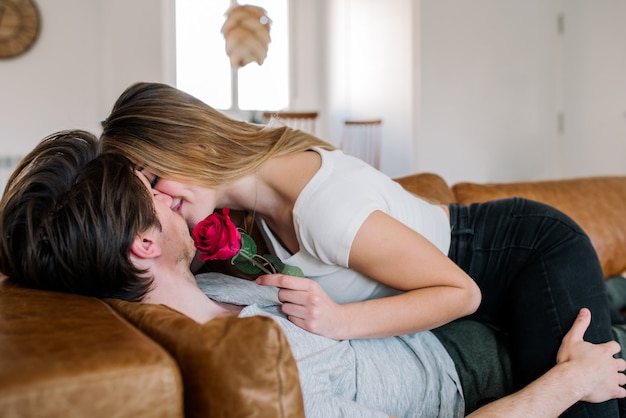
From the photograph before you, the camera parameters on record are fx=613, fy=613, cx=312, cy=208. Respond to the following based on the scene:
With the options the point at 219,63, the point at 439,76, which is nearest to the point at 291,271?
the point at 439,76

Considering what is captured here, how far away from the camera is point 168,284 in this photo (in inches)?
43.6

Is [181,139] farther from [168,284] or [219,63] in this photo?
[219,63]

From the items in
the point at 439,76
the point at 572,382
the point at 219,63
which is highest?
the point at 219,63

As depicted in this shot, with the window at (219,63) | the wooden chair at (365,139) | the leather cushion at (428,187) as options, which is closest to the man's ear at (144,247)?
the leather cushion at (428,187)

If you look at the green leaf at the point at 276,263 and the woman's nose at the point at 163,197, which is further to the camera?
the green leaf at the point at 276,263

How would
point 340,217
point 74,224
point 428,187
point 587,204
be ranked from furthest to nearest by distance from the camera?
1. point 587,204
2. point 428,187
3. point 340,217
4. point 74,224

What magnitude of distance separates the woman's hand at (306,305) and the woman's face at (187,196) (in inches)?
11.0

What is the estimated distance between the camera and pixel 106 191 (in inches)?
38.5

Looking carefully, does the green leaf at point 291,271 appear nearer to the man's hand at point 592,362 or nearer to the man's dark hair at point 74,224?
the man's dark hair at point 74,224

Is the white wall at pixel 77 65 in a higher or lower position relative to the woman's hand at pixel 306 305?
higher

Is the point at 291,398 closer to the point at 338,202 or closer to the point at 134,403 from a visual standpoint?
the point at 134,403

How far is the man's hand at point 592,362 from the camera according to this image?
4.09ft

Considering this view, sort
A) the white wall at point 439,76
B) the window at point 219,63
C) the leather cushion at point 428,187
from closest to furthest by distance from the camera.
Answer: the leather cushion at point 428,187, the white wall at point 439,76, the window at point 219,63

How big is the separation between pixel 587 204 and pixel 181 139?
174 cm
